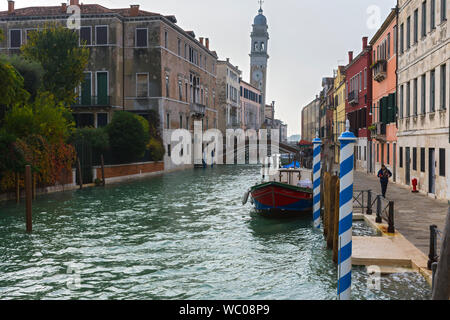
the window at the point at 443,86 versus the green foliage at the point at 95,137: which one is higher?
the window at the point at 443,86

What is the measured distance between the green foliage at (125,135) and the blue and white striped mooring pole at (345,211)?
23.2 metres

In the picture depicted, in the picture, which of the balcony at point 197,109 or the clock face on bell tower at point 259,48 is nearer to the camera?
the balcony at point 197,109

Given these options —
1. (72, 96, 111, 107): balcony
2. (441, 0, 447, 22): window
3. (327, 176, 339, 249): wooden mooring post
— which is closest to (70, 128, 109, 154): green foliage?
(72, 96, 111, 107): balcony

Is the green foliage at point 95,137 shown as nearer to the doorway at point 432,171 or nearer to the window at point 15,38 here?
the window at point 15,38

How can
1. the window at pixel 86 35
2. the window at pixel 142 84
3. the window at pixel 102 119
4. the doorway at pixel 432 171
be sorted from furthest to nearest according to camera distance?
the window at pixel 142 84 → the window at pixel 102 119 → the window at pixel 86 35 → the doorway at pixel 432 171

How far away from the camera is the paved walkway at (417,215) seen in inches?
403

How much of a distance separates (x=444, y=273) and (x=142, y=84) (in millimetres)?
31613

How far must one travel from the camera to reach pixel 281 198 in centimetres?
1562

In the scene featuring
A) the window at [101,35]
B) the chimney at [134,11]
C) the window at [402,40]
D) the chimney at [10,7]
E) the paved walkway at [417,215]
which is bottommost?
the paved walkway at [417,215]

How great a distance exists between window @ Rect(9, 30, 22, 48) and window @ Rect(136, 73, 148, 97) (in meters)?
8.03

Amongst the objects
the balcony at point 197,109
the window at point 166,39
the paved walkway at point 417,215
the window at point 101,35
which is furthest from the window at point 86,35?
the paved walkway at point 417,215

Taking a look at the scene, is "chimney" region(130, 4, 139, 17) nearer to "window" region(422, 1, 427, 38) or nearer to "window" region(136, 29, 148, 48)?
"window" region(136, 29, 148, 48)
